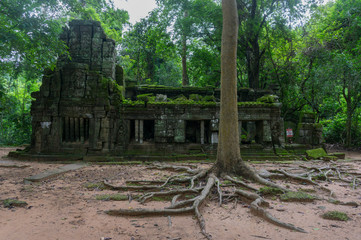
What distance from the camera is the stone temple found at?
32.4 feet

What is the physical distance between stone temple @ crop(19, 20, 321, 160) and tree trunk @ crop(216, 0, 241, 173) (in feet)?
13.5

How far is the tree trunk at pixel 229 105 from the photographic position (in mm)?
5785

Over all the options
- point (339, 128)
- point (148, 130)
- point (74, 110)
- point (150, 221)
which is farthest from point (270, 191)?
point (339, 128)

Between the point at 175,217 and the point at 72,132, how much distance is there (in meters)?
8.14

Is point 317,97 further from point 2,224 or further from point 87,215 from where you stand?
point 2,224

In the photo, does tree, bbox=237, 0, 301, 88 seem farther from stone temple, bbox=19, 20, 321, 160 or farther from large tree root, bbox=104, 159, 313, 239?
large tree root, bbox=104, 159, 313, 239

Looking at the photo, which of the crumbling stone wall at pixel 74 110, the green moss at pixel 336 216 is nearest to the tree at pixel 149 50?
the crumbling stone wall at pixel 74 110

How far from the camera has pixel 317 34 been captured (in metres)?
14.7

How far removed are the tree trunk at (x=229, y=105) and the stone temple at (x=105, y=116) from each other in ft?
13.5

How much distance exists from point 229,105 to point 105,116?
19.8 ft

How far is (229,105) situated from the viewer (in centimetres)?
584

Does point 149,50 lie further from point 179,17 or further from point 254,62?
point 254,62

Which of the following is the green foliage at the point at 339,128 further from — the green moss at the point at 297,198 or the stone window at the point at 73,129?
the stone window at the point at 73,129

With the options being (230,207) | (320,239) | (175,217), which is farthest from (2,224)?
(320,239)
